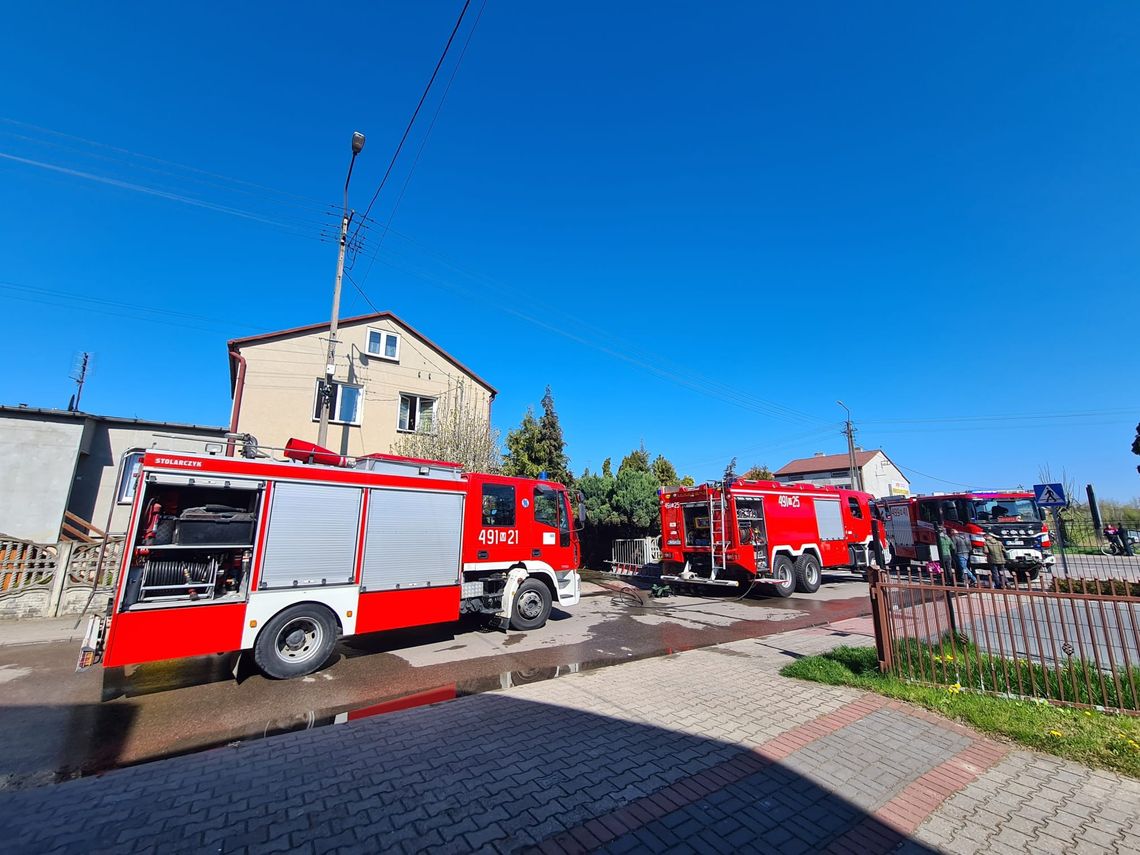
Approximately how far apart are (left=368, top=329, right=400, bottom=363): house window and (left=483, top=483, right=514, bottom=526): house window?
11918 millimetres

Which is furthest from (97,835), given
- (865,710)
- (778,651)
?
(778,651)

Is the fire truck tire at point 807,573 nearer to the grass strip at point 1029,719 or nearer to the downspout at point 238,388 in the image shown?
the grass strip at point 1029,719

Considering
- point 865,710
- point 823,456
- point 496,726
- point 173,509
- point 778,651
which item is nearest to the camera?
point 496,726

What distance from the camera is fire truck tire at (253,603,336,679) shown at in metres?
6.22

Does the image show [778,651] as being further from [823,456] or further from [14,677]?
[823,456]

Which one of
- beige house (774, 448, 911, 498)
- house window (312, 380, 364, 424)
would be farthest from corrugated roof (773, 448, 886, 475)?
house window (312, 380, 364, 424)

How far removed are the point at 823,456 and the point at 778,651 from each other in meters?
57.3

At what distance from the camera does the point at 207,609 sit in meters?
5.82

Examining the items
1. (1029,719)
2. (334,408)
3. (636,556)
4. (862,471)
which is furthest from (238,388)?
(862,471)

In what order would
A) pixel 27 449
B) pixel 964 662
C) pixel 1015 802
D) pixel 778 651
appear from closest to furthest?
pixel 1015 802, pixel 964 662, pixel 778 651, pixel 27 449

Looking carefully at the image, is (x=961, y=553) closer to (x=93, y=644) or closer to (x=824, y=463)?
(x=93, y=644)

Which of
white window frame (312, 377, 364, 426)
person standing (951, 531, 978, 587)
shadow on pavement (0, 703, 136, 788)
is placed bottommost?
shadow on pavement (0, 703, 136, 788)

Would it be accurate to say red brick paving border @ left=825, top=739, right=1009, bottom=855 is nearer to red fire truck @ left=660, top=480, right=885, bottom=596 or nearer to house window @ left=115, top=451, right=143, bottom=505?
house window @ left=115, top=451, right=143, bottom=505

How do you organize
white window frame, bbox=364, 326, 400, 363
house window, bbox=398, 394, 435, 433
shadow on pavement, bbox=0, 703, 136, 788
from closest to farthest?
shadow on pavement, bbox=0, 703, 136, 788, white window frame, bbox=364, 326, 400, 363, house window, bbox=398, 394, 435, 433
